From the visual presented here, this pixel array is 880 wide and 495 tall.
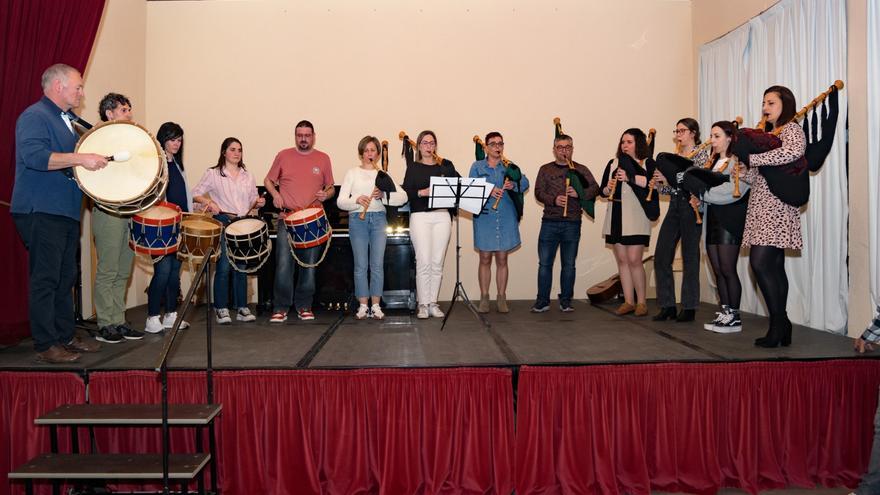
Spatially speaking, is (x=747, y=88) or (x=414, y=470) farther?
(x=747, y=88)

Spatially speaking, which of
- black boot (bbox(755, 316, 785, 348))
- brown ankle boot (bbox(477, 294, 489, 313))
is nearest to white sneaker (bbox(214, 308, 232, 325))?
brown ankle boot (bbox(477, 294, 489, 313))

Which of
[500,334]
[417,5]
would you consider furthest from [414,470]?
[417,5]

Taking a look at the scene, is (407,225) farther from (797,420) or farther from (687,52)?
(687,52)

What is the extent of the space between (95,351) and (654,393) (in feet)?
11.5

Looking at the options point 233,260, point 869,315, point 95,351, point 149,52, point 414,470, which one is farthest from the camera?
point 149,52

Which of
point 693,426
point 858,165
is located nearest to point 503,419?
point 693,426

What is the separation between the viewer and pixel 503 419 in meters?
3.26

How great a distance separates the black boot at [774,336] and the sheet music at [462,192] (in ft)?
7.34

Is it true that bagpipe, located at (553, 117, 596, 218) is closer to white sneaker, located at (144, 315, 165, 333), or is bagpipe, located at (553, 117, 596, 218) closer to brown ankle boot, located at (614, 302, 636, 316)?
brown ankle boot, located at (614, 302, 636, 316)

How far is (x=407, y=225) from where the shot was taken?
5883mm

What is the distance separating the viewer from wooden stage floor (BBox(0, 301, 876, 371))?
3.42m

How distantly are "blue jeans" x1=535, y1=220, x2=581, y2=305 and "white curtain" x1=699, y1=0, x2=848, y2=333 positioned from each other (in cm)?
174

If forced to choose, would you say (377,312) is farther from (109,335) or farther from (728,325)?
(728,325)

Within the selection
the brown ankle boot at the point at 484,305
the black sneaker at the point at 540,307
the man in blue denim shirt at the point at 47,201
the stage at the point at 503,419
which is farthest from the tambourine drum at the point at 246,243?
the black sneaker at the point at 540,307
